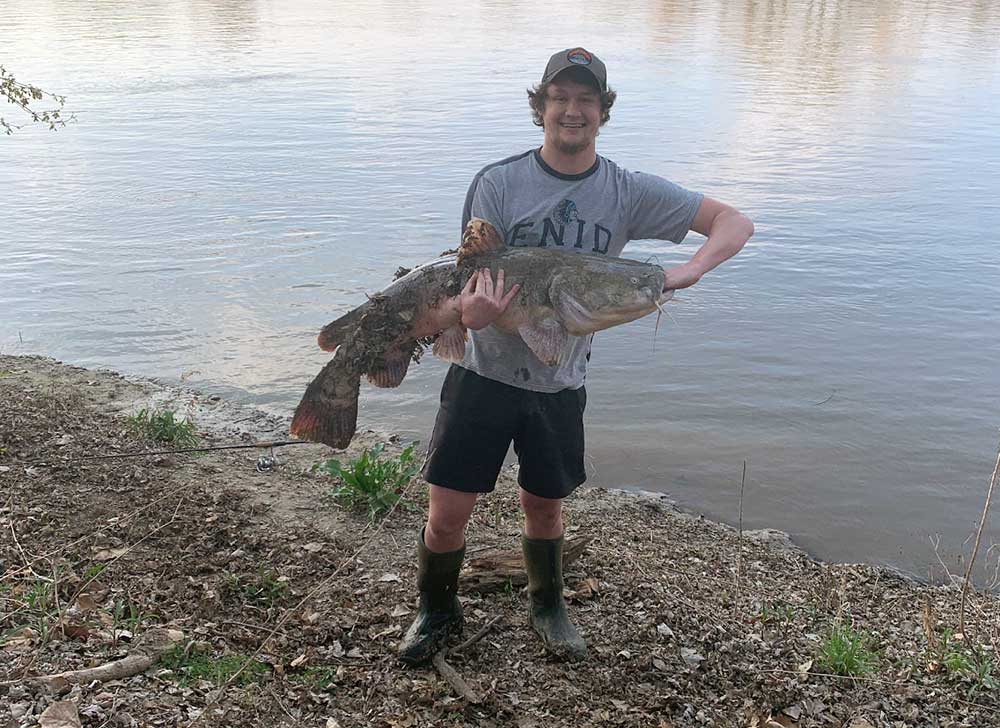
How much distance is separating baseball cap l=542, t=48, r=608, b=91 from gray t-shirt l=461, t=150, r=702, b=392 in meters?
0.30

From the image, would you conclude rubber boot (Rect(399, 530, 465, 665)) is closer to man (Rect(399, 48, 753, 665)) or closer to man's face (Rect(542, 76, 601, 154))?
man (Rect(399, 48, 753, 665))

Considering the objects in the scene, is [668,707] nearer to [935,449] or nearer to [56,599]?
[56,599]

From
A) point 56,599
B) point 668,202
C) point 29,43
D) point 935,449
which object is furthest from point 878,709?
point 29,43

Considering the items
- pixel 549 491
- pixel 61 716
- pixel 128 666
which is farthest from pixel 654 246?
pixel 61 716

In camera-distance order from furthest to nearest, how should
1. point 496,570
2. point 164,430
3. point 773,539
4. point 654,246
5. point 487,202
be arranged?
point 654,246
point 164,430
point 773,539
point 496,570
point 487,202

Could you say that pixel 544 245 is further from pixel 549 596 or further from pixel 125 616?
pixel 125 616

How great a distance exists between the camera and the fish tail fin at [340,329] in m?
3.75

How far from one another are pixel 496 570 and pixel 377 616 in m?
0.64

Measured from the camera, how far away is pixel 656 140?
642 inches

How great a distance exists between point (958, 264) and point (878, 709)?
8.30m

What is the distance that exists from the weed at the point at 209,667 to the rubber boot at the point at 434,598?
2.08 feet

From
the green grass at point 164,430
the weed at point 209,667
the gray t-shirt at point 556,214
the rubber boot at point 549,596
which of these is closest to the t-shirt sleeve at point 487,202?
the gray t-shirt at point 556,214

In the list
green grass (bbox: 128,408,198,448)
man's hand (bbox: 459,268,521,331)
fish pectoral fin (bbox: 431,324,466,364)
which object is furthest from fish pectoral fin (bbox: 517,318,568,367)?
green grass (bbox: 128,408,198,448)

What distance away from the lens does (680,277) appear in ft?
11.6
